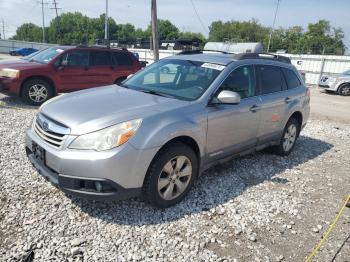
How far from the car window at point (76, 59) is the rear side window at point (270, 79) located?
6097 millimetres

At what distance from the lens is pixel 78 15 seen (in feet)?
337

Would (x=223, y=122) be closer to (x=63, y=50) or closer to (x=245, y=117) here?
(x=245, y=117)

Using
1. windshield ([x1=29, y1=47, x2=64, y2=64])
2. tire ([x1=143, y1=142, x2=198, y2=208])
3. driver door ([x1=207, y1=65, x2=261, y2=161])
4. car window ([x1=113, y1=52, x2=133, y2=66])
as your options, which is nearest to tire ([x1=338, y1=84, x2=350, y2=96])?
car window ([x1=113, y1=52, x2=133, y2=66])

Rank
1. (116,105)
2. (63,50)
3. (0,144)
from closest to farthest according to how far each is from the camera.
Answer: (116,105) → (0,144) → (63,50)

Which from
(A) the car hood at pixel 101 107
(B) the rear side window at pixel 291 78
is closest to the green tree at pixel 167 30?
(B) the rear side window at pixel 291 78

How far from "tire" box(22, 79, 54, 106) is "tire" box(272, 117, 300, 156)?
629 cm

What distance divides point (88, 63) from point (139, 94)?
6137mm

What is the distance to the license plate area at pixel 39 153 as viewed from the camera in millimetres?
3389

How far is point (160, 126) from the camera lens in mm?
3400

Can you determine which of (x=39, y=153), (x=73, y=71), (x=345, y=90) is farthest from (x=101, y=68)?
(x=345, y=90)

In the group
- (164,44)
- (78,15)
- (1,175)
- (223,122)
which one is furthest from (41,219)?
(78,15)

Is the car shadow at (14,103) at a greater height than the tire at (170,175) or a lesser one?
lesser

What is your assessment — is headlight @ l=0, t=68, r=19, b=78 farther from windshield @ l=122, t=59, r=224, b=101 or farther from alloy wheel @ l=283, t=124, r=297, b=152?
alloy wheel @ l=283, t=124, r=297, b=152

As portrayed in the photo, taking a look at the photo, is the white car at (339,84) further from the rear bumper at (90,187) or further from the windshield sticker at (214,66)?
the rear bumper at (90,187)
